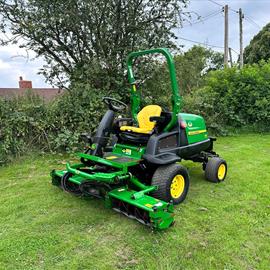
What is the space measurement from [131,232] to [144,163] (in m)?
Result: 0.96

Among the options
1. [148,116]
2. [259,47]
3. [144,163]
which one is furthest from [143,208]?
[259,47]

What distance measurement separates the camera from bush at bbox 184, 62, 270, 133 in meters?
8.23

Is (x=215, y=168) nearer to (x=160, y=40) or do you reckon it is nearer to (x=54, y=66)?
(x=160, y=40)

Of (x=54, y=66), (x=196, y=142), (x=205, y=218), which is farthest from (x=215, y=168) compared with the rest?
(x=54, y=66)

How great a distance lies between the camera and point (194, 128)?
4012mm

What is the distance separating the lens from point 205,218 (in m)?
3.02

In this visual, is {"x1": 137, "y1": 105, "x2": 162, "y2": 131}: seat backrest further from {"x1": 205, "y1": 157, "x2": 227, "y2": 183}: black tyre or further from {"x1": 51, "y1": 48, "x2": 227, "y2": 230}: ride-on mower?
{"x1": 205, "y1": 157, "x2": 227, "y2": 183}: black tyre

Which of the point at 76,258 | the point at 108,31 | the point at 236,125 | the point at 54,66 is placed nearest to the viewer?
the point at 76,258

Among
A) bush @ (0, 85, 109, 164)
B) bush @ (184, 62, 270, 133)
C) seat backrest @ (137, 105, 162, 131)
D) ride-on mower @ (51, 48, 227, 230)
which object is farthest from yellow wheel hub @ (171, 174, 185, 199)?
bush @ (184, 62, 270, 133)

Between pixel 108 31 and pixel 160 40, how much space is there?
1.36 meters

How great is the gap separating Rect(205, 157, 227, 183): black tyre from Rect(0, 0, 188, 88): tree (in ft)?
10.6

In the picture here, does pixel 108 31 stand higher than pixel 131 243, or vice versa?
pixel 108 31

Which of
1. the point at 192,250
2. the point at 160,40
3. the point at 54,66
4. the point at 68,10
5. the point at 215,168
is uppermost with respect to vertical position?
the point at 68,10

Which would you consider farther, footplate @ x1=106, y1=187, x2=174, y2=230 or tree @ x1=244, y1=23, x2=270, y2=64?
tree @ x1=244, y1=23, x2=270, y2=64
